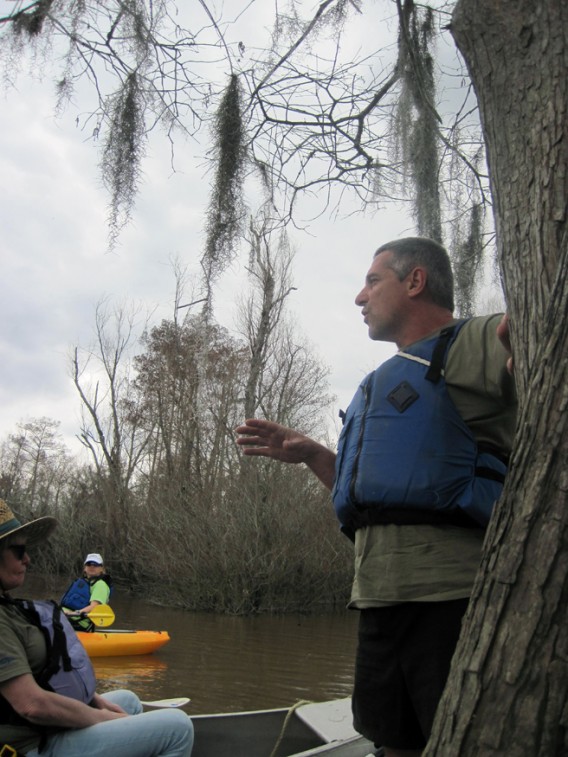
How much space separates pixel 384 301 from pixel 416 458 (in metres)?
0.59

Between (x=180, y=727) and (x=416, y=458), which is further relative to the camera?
(x=180, y=727)

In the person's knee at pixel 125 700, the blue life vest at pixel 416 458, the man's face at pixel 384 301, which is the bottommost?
the person's knee at pixel 125 700

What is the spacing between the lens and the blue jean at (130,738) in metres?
2.74

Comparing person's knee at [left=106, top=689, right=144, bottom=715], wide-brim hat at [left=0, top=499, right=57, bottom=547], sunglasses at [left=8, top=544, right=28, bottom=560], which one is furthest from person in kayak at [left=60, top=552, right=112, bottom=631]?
sunglasses at [left=8, top=544, right=28, bottom=560]

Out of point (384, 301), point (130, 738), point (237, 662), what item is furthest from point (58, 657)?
point (237, 662)

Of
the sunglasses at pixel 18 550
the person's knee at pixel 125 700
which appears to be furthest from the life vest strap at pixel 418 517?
the person's knee at pixel 125 700

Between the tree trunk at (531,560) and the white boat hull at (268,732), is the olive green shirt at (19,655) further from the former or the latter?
the tree trunk at (531,560)

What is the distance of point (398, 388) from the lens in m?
1.97

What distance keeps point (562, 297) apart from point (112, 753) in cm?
245

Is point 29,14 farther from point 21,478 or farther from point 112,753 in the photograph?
point 21,478

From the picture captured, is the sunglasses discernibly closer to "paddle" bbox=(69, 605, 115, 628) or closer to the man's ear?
the man's ear

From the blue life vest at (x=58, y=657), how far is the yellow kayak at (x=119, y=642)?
848cm

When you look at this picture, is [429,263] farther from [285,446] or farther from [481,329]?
[285,446]

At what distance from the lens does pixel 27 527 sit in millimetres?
3006
